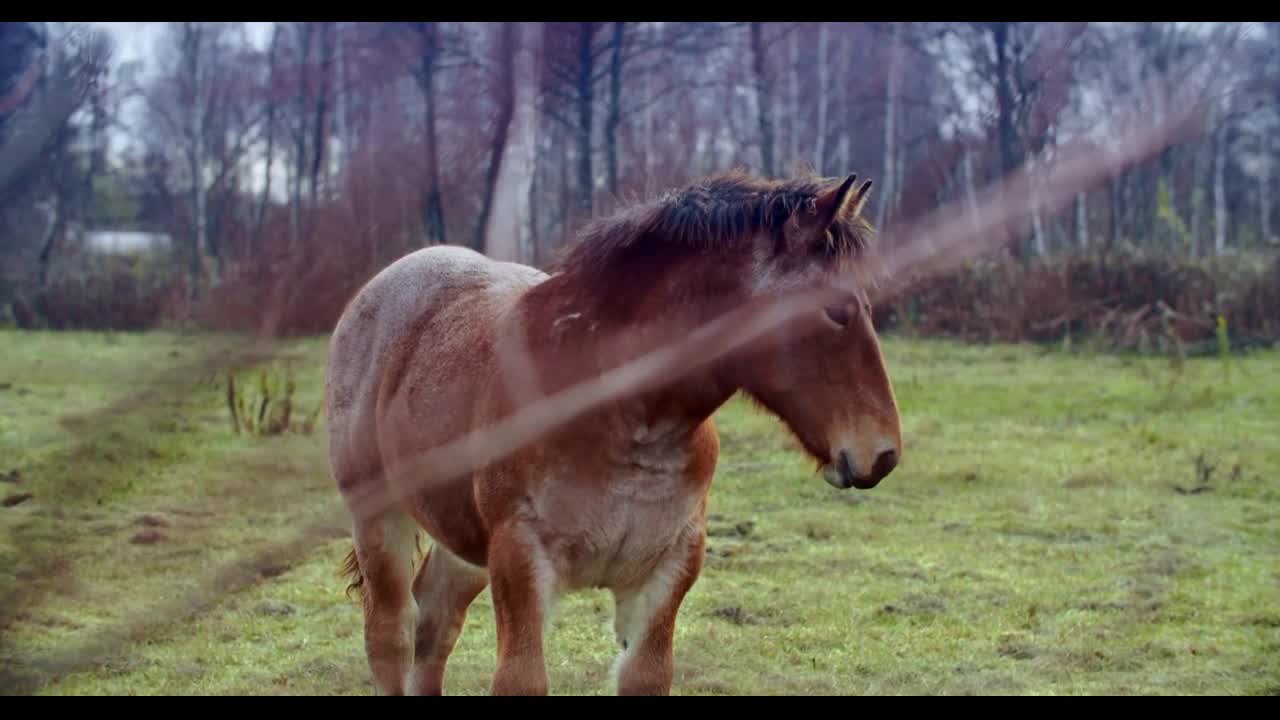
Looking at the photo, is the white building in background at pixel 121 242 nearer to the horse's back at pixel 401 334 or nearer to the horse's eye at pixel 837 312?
the horse's back at pixel 401 334

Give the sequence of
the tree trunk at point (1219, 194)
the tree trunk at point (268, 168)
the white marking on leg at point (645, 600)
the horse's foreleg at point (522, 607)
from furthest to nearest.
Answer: the tree trunk at point (1219, 194)
the white marking on leg at point (645, 600)
the horse's foreleg at point (522, 607)
the tree trunk at point (268, 168)

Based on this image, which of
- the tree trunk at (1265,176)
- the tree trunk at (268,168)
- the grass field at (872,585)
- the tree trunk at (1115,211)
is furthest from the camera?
the tree trunk at (1265,176)

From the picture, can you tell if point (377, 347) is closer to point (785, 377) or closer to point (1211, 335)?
point (785, 377)

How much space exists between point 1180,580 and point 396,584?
4.56m

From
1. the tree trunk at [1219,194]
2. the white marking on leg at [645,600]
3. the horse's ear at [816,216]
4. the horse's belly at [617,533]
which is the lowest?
the white marking on leg at [645,600]

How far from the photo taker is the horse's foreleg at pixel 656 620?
3680 millimetres

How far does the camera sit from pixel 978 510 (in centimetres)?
885

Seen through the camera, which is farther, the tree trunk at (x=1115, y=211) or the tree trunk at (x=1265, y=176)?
the tree trunk at (x=1265, y=176)

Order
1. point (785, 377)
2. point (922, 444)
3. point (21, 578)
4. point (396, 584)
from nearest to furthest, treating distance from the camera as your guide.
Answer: point (21, 578) → point (785, 377) → point (396, 584) → point (922, 444)

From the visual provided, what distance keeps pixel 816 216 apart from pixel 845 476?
69 centimetres

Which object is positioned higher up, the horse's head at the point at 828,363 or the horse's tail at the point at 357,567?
the horse's head at the point at 828,363

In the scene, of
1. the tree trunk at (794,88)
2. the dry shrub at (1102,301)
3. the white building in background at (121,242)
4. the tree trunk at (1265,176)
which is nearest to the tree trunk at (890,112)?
the tree trunk at (794,88)

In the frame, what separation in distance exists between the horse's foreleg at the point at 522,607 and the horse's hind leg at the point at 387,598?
51.4 inches
